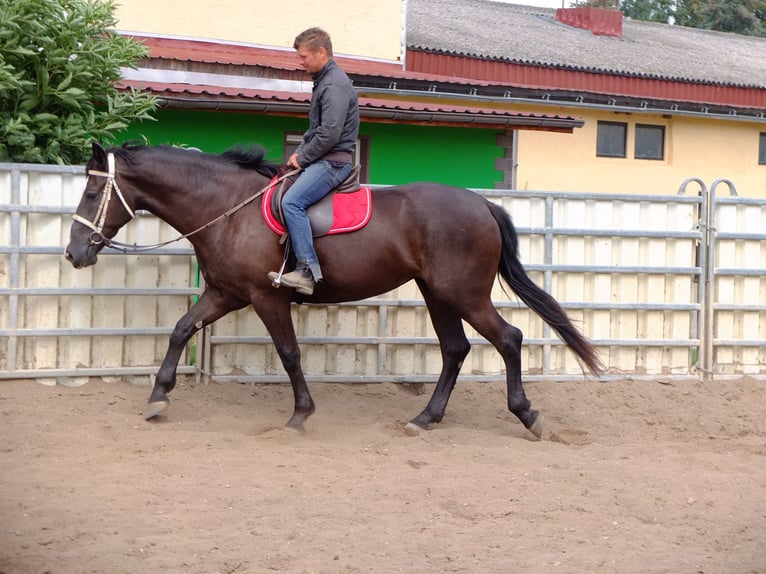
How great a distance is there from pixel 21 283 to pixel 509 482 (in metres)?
4.56

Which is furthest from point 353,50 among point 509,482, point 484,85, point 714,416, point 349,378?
point 509,482

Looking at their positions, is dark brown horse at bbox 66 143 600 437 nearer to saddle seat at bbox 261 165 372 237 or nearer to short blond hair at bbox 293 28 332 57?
saddle seat at bbox 261 165 372 237

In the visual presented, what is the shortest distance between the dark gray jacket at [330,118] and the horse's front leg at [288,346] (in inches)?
43.0

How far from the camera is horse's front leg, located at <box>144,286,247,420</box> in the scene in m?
7.77

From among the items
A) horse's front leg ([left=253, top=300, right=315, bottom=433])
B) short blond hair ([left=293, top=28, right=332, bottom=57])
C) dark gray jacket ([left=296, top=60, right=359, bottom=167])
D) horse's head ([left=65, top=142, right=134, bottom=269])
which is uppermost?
short blond hair ([left=293, top=28, right=332, bottom=57])

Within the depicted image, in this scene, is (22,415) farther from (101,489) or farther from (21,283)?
(101,489)

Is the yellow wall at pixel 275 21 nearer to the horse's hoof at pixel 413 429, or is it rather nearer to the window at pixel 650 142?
the window at pixel 650 142

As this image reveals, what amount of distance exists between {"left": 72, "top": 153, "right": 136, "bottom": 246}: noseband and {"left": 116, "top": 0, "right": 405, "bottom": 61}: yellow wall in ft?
27.7

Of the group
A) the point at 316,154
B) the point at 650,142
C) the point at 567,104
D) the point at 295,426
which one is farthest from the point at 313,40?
the point at 650,142

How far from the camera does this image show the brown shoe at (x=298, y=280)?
7.38 meters

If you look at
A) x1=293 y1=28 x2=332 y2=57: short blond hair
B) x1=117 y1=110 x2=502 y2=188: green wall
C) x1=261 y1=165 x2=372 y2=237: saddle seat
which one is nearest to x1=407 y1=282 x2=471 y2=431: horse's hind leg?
x1=261 y1=165 x2=372 y2=237: saddle seat

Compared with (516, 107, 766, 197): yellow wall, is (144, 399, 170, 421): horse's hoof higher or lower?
lower

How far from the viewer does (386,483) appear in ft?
20.3

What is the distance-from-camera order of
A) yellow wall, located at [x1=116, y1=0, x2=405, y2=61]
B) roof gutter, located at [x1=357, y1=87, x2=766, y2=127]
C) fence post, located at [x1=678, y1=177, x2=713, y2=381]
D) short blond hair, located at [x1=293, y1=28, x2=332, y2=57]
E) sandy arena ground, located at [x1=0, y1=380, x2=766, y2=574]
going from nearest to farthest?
sandy arena ground, located at [x1=0, y1=380, x2=766, y2=574], short blond hair, located at [x1=293, y1=28, x2=332, y2=57], fence post, located at [x1=678, y1=177, x2=713, y2=381], yellow wall, located at [x1=116, y1=0, x2=405, y2=61], roof gutter, located at [x1=357, y1=87, x2=766, y2=127]
